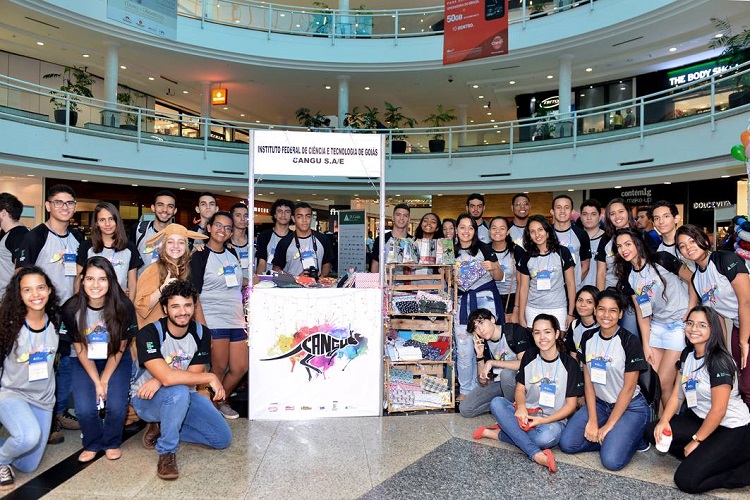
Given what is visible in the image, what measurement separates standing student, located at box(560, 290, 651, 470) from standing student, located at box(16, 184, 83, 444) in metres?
3.41

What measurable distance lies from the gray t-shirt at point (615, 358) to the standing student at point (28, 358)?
338 cm

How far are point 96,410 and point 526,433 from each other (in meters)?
2.74

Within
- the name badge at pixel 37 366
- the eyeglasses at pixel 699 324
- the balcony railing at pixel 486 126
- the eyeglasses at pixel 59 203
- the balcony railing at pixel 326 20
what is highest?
the balcony railing at pixel 326 20

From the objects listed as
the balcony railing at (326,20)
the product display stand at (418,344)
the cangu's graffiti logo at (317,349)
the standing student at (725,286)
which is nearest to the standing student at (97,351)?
the cangu's graffiti logo at (317,349)

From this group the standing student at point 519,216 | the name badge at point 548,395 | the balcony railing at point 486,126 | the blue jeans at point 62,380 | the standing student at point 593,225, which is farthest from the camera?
the balcony railing at point 486,126

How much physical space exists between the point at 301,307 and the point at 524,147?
9311 millimetres

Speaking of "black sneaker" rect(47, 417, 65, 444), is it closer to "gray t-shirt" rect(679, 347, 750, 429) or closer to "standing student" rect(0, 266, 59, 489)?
"standing student" rect(0, 266, 59, 489)

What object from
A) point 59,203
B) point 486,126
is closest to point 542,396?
point 59,203

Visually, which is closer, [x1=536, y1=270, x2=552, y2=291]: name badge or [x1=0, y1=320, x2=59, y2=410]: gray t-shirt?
[x1=0, y1=320, x2=59, y2=410]: gray t-shirt

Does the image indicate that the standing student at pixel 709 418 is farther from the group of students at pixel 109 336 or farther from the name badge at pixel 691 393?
the group of students at pixel 109 336

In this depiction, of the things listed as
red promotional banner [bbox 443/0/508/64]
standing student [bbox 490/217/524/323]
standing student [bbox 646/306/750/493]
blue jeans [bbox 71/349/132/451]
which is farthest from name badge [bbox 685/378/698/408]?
red promotional banner [bbox 443/0/508/64]

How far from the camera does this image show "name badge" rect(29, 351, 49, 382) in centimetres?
299

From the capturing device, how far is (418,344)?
4352 millimetres

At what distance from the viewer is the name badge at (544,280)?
412 centimetres
